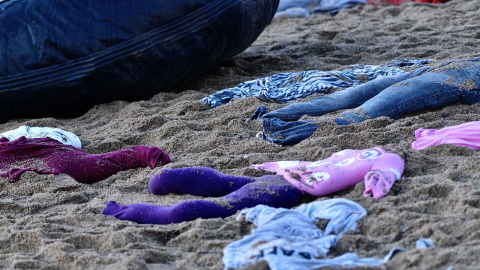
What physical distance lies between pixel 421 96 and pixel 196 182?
4.27 feet

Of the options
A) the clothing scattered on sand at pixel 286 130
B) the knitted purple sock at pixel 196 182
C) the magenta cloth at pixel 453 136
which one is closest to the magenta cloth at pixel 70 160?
the knitted purple sock at pixel 196 182

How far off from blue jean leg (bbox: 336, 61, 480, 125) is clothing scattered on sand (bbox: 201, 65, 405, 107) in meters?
0.58

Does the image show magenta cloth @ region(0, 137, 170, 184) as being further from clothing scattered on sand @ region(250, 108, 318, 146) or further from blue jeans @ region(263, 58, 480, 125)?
blue jeans @ region(263, 58, 480, 125)

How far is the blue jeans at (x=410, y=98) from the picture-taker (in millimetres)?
3135

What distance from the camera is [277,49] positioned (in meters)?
5.37

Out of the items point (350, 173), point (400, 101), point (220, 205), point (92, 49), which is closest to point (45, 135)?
point (92, 49)

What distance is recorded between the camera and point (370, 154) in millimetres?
2473

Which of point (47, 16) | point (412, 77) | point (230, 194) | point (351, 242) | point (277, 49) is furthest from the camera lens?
point (277, 49)

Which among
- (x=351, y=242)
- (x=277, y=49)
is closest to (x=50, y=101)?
(x=277, y=49)

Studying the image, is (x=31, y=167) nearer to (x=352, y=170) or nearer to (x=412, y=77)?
(x=352, y=170)

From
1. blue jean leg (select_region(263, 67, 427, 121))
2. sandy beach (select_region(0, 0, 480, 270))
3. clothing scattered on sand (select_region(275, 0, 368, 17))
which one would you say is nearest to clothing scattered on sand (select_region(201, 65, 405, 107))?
sandy beach (select_region(0, 0, 480, 270))

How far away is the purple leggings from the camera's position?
7.48ft

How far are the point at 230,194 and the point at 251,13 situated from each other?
2.37 metres

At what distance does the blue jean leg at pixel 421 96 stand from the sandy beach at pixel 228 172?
5 cm
